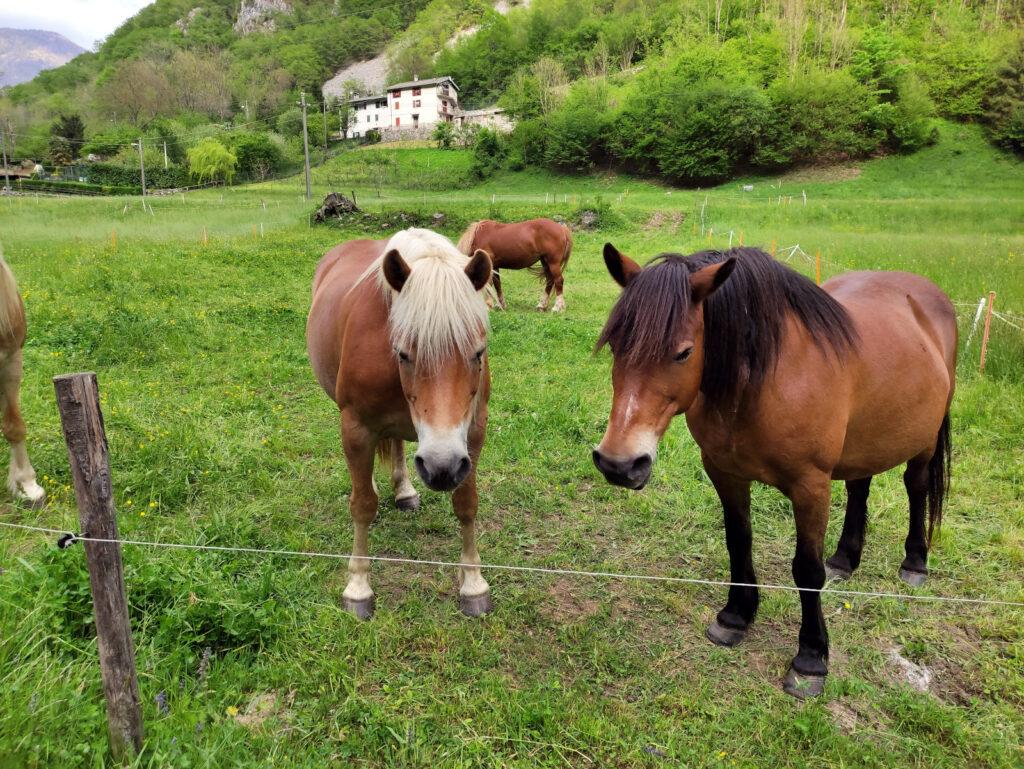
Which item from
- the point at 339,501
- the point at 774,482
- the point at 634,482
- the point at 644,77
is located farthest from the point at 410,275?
the point at 644,77

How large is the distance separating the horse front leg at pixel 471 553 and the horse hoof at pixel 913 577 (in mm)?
2768

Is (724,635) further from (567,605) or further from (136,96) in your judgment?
(136,96)

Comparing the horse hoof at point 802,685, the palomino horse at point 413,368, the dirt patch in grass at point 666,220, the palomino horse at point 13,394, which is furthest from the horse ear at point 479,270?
the dirt patch in grass at point 666,220

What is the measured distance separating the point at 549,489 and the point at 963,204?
28509 millimetres

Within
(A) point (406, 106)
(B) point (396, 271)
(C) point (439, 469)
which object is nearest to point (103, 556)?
(C) point (439, 469)

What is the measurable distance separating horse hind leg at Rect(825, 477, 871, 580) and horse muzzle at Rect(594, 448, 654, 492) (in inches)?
91.9

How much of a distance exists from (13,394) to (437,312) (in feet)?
12.5

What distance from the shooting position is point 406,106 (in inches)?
3204

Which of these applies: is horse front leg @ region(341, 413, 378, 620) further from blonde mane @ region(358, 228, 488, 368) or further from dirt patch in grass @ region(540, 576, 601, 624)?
dirt patch in grass @ region(540, 576, 601, 624)

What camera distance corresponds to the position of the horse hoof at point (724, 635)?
3.09 meters

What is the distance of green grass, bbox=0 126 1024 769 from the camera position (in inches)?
92.8

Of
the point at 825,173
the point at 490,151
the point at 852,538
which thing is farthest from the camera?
the point at 490,151

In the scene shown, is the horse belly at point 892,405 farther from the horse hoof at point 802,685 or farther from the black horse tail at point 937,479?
the horse hoof at point 802,685

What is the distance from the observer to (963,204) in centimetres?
2389
